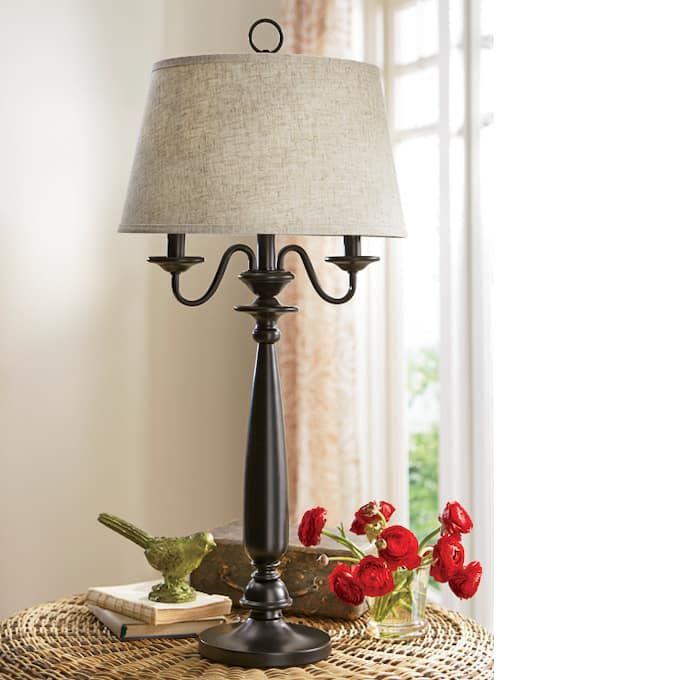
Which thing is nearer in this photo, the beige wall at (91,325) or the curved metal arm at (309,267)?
the curved metal arm at (309,267)

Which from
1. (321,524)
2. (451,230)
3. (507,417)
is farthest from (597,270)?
(451,230)

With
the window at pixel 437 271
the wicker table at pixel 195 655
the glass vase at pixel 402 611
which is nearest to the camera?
the wicker table at pixel 195 655

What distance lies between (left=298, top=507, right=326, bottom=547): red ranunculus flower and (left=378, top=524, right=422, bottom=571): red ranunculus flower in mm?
112

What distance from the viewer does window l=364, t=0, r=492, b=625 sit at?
2.09m

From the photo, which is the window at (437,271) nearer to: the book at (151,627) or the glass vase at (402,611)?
the glass vase at (402,611)

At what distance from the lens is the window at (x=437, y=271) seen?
209cm

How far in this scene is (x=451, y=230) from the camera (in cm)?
212

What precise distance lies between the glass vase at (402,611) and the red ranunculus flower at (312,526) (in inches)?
4.8

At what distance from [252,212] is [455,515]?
0.50 m

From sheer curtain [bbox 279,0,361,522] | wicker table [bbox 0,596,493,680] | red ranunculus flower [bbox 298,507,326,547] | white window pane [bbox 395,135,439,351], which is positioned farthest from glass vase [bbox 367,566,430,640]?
white window pane [bbox 395,135,439,351]

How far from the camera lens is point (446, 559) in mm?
1312

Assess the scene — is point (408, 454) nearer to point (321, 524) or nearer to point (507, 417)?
point (321, 524)

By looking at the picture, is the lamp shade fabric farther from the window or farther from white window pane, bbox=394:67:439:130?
white window pane, bbox=394:67:439:130

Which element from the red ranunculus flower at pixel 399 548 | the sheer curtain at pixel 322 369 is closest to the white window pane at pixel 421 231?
the sheer curtain at pixel 322 369
